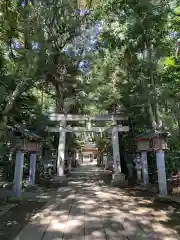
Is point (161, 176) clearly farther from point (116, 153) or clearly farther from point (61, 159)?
point (61, 159)

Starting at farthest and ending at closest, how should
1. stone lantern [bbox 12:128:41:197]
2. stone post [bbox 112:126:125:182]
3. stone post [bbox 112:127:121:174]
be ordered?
stone post [bbox 112:127:121:174] → stone post [bbox 112:126:125:182] → stone lantern [bbox 12:128:41:197]

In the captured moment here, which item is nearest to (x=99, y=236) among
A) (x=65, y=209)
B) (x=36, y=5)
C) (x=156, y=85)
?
(x=65, y=209)

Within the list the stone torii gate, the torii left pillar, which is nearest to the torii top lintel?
the stone torii gate

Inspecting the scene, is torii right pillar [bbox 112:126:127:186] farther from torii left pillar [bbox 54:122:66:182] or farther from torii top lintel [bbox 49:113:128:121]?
torii left pillar [bbox 54:122:66:182]

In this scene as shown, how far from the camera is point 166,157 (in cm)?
996

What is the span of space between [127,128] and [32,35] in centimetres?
779

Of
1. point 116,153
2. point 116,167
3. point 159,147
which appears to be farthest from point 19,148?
point 116,153

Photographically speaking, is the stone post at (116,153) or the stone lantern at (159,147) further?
the stone post at (116,153)

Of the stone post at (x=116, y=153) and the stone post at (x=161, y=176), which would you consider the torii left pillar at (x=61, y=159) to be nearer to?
the stone post at (x=116, y=153)

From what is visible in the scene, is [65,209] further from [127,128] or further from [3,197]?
[127,128]

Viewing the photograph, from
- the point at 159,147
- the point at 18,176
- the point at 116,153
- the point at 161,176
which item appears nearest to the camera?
the point at 161,176

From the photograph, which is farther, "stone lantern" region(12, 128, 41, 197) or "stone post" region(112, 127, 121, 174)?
"stone post" region(112, 127, 121, 174)

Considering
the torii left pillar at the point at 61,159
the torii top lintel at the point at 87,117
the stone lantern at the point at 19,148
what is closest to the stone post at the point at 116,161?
the torii top lintel at the point at 87,117

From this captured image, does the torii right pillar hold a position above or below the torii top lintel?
below
